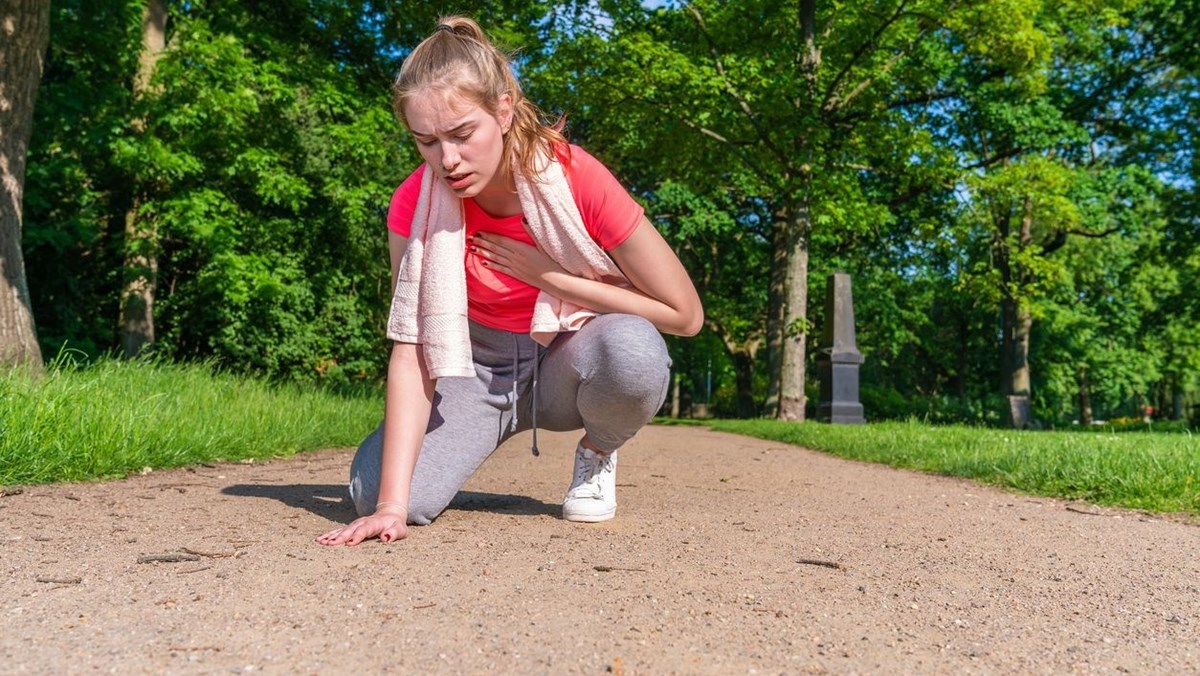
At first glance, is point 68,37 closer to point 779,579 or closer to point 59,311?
point 59,311

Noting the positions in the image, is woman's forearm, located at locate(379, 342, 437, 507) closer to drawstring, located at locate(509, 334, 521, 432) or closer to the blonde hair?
A: drawstring, located at locate(509, 334, 521, 432)

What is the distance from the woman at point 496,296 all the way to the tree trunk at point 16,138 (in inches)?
211

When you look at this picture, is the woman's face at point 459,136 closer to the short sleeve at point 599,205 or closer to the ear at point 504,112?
the ear at point 504,112

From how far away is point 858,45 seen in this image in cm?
1461

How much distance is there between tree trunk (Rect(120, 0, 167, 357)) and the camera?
12445mm

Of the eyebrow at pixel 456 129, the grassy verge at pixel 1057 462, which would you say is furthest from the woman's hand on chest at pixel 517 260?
the grassy verge at pixel 1057 462

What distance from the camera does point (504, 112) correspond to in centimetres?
320

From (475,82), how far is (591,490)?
62.1 inches

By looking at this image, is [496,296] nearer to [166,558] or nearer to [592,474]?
[592,474]

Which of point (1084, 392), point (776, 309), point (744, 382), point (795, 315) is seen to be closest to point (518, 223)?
point (795, 315)

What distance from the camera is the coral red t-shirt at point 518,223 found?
338 centimetres

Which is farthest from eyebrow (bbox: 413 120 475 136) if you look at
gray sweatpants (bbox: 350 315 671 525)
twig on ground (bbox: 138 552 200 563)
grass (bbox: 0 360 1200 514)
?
grass (bbox: 0 360 1200 514)

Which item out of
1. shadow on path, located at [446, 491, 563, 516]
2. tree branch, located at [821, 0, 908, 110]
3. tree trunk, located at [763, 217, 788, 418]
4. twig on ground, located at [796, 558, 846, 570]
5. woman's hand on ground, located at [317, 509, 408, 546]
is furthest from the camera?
tree trunk, located at [763, 217, 788, 418]

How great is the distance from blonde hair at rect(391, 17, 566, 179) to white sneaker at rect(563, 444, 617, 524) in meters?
1.16
